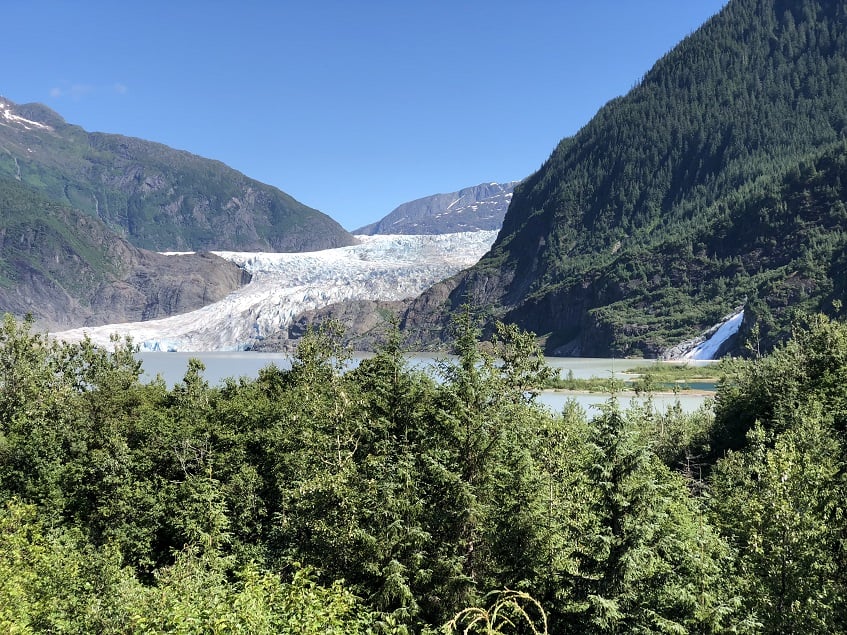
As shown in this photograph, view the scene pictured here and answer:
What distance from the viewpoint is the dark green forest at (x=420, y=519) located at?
16531 mm

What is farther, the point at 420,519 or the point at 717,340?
the point at 717,340

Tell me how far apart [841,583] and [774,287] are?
7368 inches

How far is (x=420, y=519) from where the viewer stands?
21.1 metres

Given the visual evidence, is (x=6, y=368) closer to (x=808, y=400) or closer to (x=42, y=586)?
(x=42, y=586)

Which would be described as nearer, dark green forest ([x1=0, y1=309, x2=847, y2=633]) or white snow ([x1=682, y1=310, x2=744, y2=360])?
dark green forest ([x1=0, y1=309, x2=847, y2=633])

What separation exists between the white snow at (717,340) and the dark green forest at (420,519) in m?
150

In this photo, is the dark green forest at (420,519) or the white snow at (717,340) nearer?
the dark green forest at (420,519)

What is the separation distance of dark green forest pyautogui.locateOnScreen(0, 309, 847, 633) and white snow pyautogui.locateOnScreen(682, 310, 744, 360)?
149750 millimetres

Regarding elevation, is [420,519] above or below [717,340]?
above

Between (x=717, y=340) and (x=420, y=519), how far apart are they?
18578 cm

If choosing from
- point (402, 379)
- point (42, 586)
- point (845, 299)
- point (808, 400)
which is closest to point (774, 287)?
point (845, 299)

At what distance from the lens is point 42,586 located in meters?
23.1

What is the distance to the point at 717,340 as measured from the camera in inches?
7323

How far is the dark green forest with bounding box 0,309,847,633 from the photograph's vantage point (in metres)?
16.5
